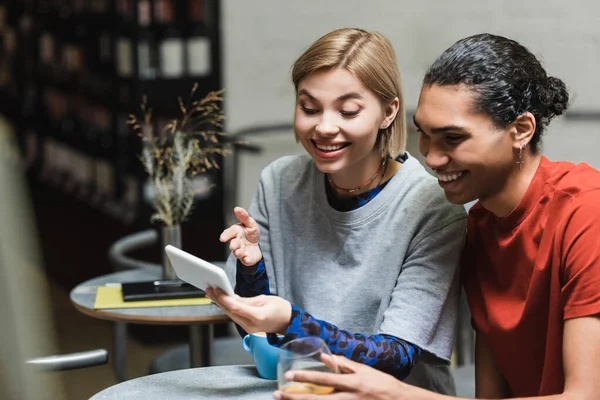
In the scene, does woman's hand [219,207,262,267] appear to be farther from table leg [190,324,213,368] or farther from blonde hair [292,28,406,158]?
table leg [190,324,213,368]

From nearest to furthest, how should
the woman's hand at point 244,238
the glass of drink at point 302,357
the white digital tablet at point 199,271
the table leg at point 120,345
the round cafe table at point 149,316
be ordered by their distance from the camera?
the glass of drink at point 302,357
the white digital tablet at point 199,271
the woman's hand at point 244,238
the round cafe table at point 149,316
the table leg at point 120,345

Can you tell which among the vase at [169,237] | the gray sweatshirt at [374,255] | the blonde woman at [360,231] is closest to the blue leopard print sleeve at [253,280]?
the blonde woman at [360,231]

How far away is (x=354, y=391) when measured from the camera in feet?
4.63

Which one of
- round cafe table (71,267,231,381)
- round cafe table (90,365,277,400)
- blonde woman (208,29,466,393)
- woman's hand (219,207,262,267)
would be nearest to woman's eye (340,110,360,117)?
blonde woman (208,29,466,393)

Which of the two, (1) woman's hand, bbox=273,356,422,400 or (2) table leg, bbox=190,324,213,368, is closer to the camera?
(1) woman's hand, bbox=273,356,422,400

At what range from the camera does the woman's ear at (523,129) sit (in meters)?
1.60

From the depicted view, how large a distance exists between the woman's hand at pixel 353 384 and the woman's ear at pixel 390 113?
617mm

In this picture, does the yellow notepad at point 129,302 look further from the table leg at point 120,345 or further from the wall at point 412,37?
the wall at point 412,37

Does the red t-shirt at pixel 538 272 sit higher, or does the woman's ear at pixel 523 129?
the woman's ear at pixel 523 129

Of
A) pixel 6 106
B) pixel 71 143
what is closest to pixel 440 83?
pixel 71 143

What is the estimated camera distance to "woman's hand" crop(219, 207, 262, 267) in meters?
1.73

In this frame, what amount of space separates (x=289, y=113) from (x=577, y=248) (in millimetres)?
2839

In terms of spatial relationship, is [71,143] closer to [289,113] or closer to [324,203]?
[289,113]

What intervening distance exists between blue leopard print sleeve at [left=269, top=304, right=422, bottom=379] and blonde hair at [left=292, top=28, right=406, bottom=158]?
0.44 m
